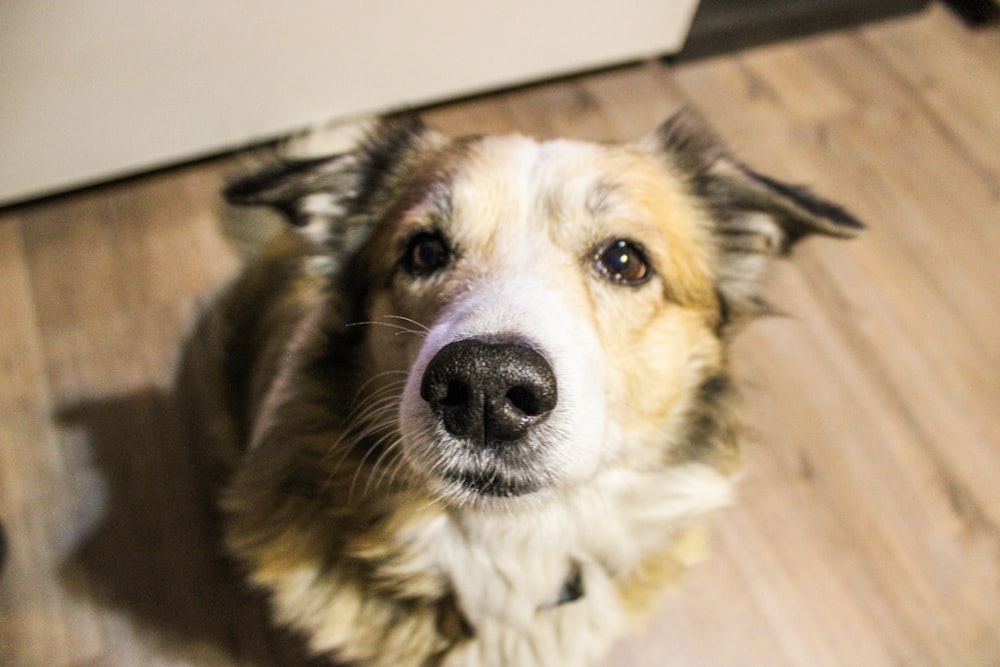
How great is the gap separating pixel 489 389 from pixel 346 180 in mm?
617

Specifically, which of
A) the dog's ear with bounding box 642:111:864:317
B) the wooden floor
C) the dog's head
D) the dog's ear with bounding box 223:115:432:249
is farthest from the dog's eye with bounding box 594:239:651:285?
the wooden floor

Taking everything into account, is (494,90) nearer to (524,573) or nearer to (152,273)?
(152,273)

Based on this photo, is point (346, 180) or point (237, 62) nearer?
point (346, 180)

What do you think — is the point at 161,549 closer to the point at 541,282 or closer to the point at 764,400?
the point at 541,282

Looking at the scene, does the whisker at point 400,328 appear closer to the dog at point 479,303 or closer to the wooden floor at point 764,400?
the dog at point 479,303

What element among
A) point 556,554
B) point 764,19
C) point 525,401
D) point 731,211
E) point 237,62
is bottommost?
point 556,554

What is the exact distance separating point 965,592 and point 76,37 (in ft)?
8.49

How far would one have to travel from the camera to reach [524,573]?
3.93 ft

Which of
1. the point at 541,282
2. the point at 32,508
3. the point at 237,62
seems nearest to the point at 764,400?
the point at 541,282

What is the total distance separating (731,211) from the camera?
4.39 ft

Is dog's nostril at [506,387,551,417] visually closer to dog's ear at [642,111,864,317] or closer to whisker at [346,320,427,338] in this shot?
whisker at [346,320,427,338]

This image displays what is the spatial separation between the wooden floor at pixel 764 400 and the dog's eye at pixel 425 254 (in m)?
0.88

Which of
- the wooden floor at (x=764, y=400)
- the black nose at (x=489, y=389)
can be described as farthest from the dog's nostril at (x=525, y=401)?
the wooden floor at (x=764, y=400)

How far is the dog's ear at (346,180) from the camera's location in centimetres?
126
